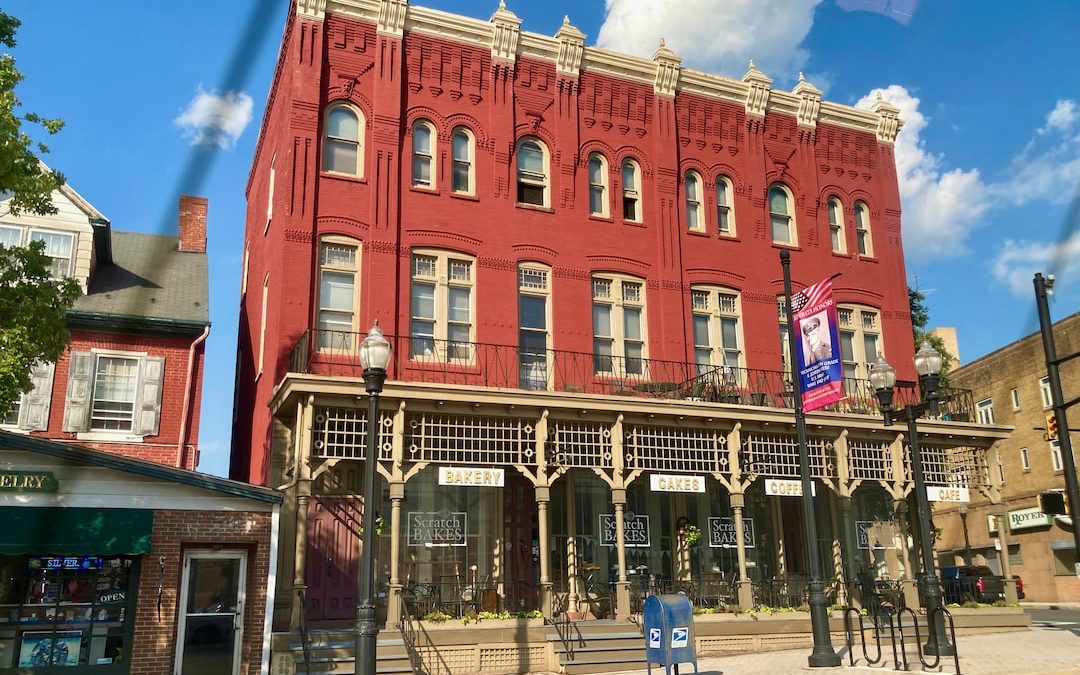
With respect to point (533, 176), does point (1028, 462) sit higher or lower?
lower

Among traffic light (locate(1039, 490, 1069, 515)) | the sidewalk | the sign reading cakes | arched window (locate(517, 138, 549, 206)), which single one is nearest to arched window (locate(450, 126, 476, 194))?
arched window (locate(517, 138, 549, 206))

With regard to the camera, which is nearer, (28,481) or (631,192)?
(28,481)

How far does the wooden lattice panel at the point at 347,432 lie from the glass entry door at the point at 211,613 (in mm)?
2727

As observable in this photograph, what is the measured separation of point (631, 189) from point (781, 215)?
184 inches

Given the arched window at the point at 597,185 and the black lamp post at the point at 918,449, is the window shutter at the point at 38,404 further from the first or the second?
the black lamp post at the point at 918,449

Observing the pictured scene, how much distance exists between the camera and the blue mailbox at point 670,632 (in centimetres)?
1291

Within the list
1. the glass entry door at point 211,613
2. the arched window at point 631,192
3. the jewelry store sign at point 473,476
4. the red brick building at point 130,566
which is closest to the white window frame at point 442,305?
the jewelry store sign at point 473,476

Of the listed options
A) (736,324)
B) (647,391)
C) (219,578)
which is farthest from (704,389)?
(219,578)

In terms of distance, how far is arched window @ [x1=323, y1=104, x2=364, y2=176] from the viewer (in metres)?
20.8

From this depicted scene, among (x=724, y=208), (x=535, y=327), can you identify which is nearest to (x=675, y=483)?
(x=535, y=327)

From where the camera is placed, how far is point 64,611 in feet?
45.1

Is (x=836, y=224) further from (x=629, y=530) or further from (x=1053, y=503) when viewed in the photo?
(x=1053, y=503)

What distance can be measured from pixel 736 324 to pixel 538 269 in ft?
18.1

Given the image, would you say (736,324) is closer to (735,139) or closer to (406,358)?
(735,139)
